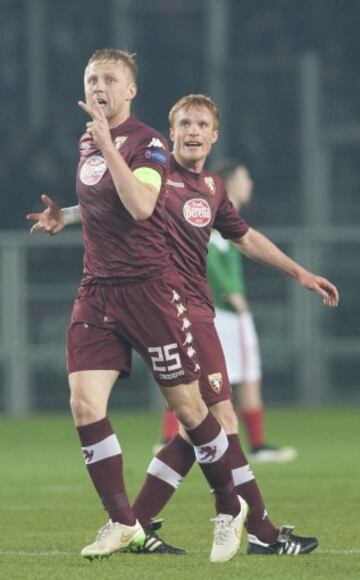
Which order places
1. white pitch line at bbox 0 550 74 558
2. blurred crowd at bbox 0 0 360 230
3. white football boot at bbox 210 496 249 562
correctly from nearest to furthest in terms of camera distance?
white football boot at bbox 210 496 249 562, white pitch line at bbox 0 550 74 558, blurred crowd at bbox 0 0 360 230

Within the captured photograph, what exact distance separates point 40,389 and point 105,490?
1153 cm

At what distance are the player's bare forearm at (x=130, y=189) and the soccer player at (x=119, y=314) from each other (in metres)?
0.20

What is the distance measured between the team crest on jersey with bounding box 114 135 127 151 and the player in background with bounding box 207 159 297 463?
5085 mm

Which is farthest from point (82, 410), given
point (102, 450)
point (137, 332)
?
point (137, 332)

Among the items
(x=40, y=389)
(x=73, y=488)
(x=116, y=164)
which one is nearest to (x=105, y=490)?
(x=116, y=164)

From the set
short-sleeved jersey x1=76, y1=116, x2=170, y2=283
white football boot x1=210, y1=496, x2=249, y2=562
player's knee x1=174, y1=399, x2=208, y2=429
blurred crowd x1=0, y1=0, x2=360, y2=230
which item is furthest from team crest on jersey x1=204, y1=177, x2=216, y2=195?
blurred crowd x1=0, y1=0, x2=360, y2=230

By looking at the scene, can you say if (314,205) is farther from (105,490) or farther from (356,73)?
(105,490)

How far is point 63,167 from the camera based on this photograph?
835 inches

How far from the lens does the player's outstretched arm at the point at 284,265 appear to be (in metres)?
8.07

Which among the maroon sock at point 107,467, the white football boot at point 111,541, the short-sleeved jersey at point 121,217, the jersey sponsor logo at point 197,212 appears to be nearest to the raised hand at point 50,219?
the short-sleeved jersey at point 121,217

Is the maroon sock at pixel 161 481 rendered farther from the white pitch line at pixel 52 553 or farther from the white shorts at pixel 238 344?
the white shorts at pixel 238 344

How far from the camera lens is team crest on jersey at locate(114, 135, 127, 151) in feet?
24.8

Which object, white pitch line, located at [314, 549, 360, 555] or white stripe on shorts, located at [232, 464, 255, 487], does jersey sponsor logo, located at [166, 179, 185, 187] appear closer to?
white stripe on shorts, located at [232, 464, 255, 487]

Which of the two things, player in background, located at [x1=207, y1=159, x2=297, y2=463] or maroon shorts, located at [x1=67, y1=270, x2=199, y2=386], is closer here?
maroon shorts, located at [x1=67, y1=270, x2=199, y2=386]
